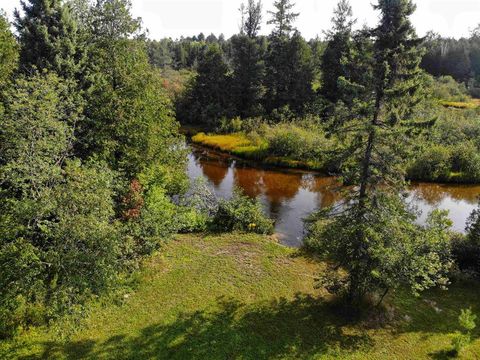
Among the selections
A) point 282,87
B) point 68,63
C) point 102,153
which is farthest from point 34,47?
point 282,87

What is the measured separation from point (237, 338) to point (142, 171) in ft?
33.5

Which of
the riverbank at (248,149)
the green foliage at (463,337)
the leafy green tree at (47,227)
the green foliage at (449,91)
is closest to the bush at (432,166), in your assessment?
the riverbank at (248,149)

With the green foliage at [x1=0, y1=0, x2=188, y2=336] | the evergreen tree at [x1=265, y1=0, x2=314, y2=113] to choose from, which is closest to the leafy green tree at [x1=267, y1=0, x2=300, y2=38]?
the evergreen tree at [x1=265, y1=0, x2=314, y2=113]

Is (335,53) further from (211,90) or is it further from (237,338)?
(237,338)

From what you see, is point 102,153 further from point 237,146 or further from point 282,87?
point 282,87

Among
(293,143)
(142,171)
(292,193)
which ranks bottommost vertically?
(292,193)

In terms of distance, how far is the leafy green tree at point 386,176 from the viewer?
11508mm

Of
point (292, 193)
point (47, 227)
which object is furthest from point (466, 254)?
point (47, 227)

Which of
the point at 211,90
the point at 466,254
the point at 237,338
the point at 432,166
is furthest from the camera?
the point at 211,90

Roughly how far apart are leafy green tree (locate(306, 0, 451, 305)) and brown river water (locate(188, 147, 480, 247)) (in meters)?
7.95

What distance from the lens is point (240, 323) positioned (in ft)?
42.2

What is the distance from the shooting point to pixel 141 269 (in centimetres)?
1571

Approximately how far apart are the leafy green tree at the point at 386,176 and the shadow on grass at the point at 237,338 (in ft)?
6.41

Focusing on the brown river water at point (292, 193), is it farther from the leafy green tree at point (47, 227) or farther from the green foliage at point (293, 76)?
the green foliage at point (293, 76)
